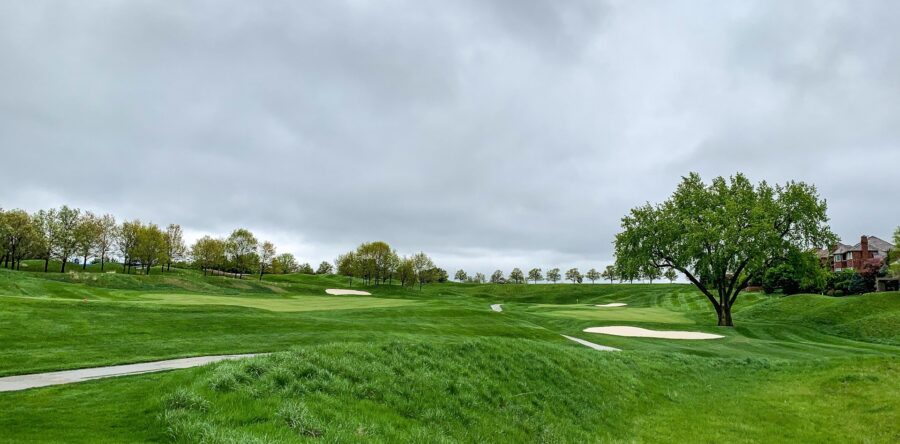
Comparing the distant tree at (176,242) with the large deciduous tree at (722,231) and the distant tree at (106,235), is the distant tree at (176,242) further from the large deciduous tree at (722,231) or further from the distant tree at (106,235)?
the large deciduous tree at (722,231)

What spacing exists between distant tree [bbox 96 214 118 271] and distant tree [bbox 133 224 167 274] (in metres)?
5.26

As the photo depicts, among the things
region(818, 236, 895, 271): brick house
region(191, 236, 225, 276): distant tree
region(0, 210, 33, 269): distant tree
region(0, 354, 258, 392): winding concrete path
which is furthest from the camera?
region(191, 236, 225, 276): distant tree

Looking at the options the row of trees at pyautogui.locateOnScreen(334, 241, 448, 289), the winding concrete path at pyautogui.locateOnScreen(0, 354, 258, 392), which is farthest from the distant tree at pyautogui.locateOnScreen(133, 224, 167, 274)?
the winding concrete path at pyautogui.locateOnScreen(0, 354, 258, 392)

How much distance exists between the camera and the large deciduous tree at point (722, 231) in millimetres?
45875

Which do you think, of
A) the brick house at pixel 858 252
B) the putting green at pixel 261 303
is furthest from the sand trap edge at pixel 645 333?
the brick house at pixel 858 252

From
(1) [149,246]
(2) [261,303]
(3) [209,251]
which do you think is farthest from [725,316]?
(3) [209,251]

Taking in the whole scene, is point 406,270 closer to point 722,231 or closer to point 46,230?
point 46,230

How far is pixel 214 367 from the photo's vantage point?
11.6m

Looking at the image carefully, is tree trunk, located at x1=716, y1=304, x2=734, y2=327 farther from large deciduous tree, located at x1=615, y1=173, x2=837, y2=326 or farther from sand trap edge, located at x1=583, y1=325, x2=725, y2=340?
sand trap edge, located at x1=583, y1=325, x2=725, y2=340

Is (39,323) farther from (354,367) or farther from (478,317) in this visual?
(478,317)

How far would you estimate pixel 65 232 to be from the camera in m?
88.0

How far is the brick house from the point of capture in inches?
4010

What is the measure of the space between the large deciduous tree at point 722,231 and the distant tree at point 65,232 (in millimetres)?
100351

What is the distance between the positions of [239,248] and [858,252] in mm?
152166
